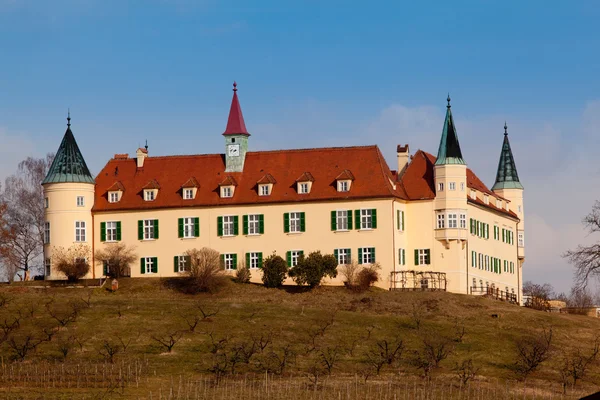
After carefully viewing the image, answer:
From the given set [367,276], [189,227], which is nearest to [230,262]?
[189,227]

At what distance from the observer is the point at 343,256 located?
8469 cm

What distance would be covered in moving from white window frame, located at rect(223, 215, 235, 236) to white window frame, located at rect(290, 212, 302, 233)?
3.65 metres

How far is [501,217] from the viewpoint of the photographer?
9525 cm

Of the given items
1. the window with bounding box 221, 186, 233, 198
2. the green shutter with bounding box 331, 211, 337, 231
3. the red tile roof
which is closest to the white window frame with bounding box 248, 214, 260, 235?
the red tile roof

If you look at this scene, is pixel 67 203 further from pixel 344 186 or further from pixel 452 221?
pixel 452 221

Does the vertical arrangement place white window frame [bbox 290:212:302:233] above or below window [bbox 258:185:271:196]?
below

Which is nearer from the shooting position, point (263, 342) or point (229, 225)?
point (263, 342)

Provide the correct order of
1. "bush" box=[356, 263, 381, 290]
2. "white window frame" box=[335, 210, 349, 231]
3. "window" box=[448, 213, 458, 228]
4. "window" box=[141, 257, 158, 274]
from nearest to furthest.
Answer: "bush" box=[356, 263, 381, 290] → "white window frame" box=[335, 210, 349, 231] → "window" box=[448, 213, 458, 228] → "window" box=[141, 257, 158, 274]

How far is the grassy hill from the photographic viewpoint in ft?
187

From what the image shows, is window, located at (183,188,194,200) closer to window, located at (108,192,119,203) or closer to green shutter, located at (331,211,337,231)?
window, located at (108,192,119,203)

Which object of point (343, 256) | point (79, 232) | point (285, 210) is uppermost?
point (285, 210)

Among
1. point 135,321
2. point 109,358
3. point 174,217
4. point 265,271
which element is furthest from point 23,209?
point 109,358

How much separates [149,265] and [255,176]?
8.42 m

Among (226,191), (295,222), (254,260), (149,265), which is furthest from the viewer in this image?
(149,265)
